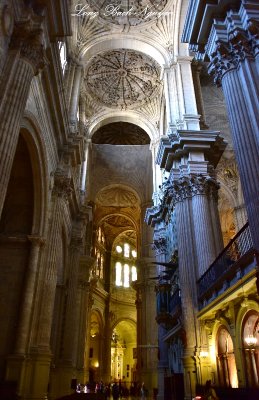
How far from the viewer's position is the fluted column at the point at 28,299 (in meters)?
9.72

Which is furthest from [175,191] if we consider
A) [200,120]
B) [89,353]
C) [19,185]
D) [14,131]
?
[89,353]

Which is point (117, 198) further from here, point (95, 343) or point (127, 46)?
point (127, 46)

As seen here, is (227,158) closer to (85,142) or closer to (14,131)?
(85,142)

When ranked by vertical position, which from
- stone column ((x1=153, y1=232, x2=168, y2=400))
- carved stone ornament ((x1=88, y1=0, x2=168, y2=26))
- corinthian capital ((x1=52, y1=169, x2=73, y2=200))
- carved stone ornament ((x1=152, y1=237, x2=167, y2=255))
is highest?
carved stone ornament ((x1=88, y1=0, x2=168, y2=26))

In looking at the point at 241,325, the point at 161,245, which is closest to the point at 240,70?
the point at 241,325

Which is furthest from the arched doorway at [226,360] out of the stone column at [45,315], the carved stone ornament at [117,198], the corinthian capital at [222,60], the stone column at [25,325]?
the carved stone ornament at [117,198]

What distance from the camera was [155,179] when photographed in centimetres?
2109

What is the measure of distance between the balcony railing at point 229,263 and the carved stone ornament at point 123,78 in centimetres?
1429

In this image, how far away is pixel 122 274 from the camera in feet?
125

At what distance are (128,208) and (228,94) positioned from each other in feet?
83.2

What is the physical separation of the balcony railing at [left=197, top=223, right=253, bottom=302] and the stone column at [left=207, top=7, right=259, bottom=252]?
1.43m

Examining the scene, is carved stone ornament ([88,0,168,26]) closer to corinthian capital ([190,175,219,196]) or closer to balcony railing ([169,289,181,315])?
corinthian capital ([190,175,219,196])

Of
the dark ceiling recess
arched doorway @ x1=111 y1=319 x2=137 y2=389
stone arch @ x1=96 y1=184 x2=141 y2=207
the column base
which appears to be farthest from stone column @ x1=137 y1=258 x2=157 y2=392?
arched doorway @ x1=111 y1=319 x2=137 y2=389

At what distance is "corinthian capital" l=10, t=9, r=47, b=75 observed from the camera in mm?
7934
